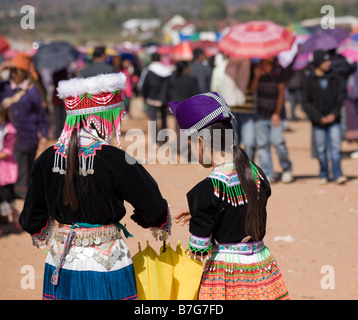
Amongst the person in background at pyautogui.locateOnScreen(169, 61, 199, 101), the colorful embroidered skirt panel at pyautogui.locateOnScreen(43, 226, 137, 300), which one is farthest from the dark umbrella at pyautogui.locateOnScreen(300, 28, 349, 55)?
the colorful embroidered skirt panel at pyautogui.locateOnScreen(43, 226, 137, 300)

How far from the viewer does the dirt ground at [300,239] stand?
6273mm

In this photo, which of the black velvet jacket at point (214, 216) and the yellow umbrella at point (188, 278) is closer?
the black velvet jacket at point (214, 216)

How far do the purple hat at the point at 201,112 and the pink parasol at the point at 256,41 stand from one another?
6.25m

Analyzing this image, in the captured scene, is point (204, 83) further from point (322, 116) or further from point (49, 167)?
point (49, 167)

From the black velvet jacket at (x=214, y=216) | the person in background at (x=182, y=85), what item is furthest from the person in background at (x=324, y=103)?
the black velvet jacket at (x=214, y=216)

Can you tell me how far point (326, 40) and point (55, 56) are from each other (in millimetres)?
6600

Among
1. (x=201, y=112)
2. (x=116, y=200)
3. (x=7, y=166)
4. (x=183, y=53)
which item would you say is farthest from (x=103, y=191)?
(x=183, y=53)

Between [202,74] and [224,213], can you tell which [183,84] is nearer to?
[202,74]

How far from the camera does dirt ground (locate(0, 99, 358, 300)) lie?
247 inches

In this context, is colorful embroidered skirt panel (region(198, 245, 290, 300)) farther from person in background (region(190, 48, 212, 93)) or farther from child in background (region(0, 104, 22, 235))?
person in background (region(190, 48, 212, 93))

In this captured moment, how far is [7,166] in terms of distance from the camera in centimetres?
784

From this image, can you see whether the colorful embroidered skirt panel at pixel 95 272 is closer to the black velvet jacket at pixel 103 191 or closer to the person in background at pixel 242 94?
the black velvet jacket at pixel 103 191

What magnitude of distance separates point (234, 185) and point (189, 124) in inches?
16.8

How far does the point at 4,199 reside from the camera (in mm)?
8031
